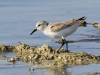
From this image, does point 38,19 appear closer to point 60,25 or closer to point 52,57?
point 60,25

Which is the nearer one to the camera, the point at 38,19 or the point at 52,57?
the point at 52,57

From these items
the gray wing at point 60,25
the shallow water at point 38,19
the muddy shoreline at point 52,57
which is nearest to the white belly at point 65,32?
the gray wing at point 60,25

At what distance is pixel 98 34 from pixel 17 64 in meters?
3.97

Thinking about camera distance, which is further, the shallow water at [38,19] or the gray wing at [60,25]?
the gray wing at [60,25]

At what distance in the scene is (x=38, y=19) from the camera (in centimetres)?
1377

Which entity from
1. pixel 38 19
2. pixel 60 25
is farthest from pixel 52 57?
pixel 38 19

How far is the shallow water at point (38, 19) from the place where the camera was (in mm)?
8484

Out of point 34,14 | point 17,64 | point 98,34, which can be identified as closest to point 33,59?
point 17,64

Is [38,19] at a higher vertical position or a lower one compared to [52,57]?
higher

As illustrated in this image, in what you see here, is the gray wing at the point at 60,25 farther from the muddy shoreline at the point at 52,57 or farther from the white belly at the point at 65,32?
the muddy shoreline at the point at 52,57

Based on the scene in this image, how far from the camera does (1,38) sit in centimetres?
1146

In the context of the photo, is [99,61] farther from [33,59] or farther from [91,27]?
[91,27]

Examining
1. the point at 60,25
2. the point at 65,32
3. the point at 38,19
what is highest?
the point at 38,19

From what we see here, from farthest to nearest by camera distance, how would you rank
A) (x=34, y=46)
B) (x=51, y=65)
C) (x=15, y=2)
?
(x=15, y=2) → (x=34, y=46) → (x=51, y=65)
